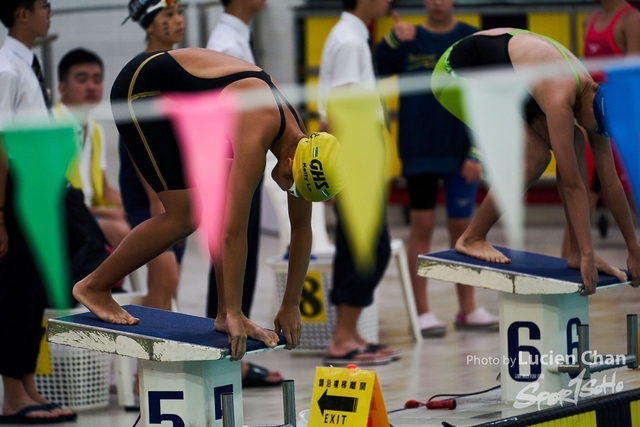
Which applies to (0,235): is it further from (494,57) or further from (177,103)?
(494,57)

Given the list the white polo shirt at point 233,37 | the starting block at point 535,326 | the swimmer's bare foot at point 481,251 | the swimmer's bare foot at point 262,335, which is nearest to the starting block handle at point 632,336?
the starting block at point 535,326

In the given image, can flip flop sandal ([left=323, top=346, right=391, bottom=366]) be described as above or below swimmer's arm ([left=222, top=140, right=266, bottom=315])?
below

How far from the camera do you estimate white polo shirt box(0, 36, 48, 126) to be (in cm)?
389

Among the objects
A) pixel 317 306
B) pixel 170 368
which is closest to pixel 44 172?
pixel 170 368

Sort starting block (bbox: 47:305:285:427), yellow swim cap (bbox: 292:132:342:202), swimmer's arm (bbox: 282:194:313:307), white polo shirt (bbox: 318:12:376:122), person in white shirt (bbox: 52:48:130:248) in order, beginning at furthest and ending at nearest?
person in white shirt (bbox: 52:48:130:248), white polo shirt (bbox: 318:12:376:122), swimmer's arm (bbox: 282:194:313:307), starting block (bbox: 47:305:285:427), yellow swim cap (bbox: 292:132:342:202)

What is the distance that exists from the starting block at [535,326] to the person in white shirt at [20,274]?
1.37 metres

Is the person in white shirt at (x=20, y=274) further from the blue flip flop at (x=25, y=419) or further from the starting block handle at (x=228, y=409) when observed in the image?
the starting block handle at (x=228, y=409)

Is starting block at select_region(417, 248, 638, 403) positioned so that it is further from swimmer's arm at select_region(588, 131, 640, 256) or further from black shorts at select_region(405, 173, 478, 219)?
black shorts at select_region(405, 173, 478, 219)

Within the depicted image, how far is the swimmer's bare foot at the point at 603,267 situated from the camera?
3.99 metres

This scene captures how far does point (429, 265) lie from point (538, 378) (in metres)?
0.53

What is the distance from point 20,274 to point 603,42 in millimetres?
2859

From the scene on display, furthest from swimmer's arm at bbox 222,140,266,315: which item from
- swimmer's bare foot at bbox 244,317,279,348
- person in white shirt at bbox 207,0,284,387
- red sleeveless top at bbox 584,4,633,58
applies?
red sleeveless top at bbox 584,4,633,58

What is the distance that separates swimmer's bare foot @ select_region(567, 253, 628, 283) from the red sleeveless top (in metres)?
1.56

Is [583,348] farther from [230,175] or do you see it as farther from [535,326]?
[230,175]
